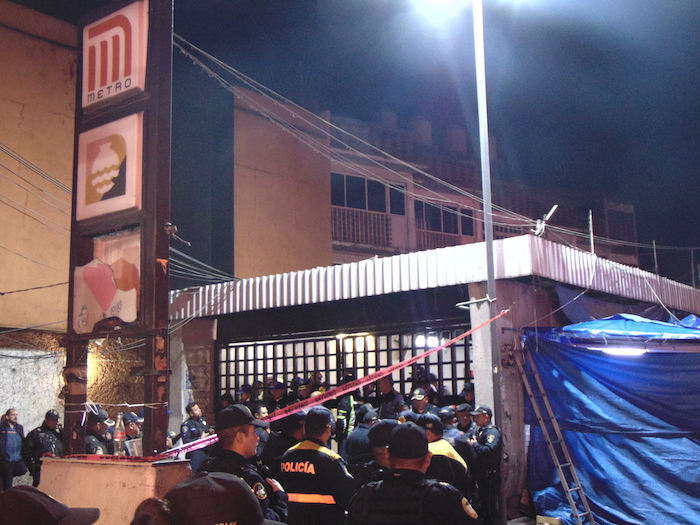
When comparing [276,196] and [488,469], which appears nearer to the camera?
[488,469]

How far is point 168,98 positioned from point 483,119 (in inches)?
241

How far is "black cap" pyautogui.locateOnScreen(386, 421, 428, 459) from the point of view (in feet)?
11.9

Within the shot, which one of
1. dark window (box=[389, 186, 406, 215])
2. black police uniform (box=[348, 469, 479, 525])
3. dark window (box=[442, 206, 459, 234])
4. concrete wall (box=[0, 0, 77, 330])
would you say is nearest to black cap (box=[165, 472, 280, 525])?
black police uniform (box=[348, 469, 479, 525])

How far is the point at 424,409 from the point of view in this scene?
1052 centimetres

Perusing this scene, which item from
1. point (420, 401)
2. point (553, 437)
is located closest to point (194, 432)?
point (420, 401)

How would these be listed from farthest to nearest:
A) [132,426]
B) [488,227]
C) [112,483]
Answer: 1. [132,426]
2. [488,227]
3. [112,483]

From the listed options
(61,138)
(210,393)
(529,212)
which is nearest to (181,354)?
(210,393)

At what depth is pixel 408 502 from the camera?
354cm

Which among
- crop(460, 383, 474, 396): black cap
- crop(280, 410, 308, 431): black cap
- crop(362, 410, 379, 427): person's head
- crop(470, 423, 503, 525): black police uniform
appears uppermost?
crop(460, 383, 474, 396): black cap

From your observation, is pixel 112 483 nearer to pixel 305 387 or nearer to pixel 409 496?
pixel 409 496

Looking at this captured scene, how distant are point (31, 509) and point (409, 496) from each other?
179cm

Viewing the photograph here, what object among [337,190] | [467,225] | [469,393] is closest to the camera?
[469,393]

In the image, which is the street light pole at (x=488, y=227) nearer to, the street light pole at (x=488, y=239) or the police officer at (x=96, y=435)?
the street light pole at (x=488, y=239)

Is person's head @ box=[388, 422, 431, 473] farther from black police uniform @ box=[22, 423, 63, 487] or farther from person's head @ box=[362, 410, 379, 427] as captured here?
black police uniform @ box=[22, 423, 63, 487]
